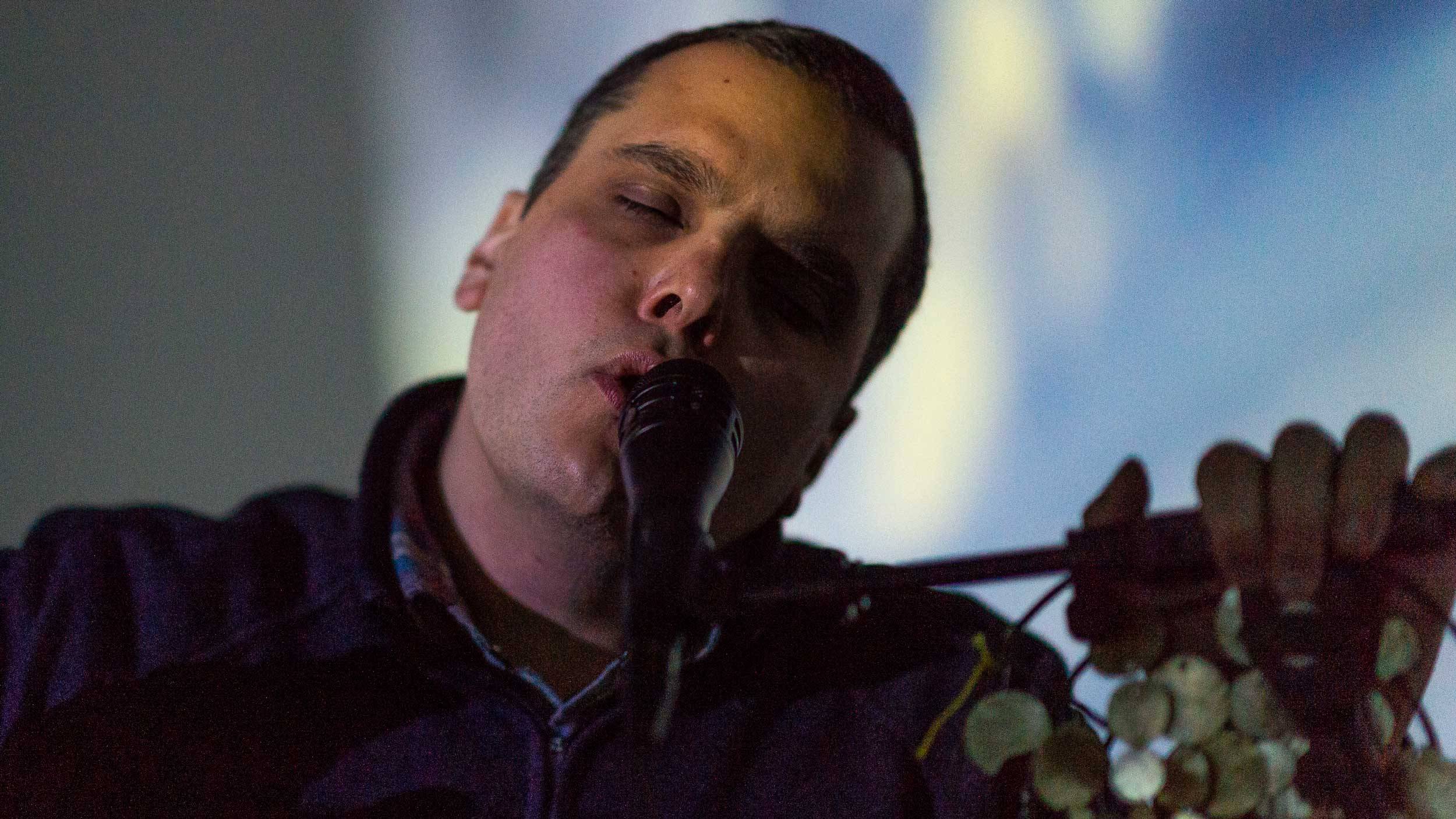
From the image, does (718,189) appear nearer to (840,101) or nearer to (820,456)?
(840,101)

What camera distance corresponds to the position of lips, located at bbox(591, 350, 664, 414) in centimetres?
109

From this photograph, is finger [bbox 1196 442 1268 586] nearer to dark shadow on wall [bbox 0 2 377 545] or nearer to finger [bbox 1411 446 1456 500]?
finger [bbox 1411 446 1456 500]

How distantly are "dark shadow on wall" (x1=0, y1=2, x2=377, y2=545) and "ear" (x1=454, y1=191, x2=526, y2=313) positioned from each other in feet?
2.59

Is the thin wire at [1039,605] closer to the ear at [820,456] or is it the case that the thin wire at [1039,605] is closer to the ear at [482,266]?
the ear at [820,456]

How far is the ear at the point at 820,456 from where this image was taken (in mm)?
1453

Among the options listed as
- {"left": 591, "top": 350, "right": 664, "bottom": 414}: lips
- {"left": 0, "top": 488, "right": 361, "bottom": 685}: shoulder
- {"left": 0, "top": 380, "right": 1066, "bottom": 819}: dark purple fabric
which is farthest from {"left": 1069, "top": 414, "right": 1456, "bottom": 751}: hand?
{"left": 0, "top": 488, "right": 361, "bottom": 685}: shoulder

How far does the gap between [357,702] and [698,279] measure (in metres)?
0.53

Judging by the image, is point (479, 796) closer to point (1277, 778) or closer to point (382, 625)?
point (382, 625)

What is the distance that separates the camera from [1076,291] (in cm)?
169

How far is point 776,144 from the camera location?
1.27 metres

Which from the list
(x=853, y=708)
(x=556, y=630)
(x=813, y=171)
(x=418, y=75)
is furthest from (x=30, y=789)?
(x=418, y=75)

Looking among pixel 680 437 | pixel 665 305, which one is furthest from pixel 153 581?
pixel 680 437

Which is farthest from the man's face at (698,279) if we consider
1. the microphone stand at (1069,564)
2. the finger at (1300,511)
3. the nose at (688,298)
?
the finger at (1300,511)

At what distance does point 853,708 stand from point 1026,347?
634 mm
